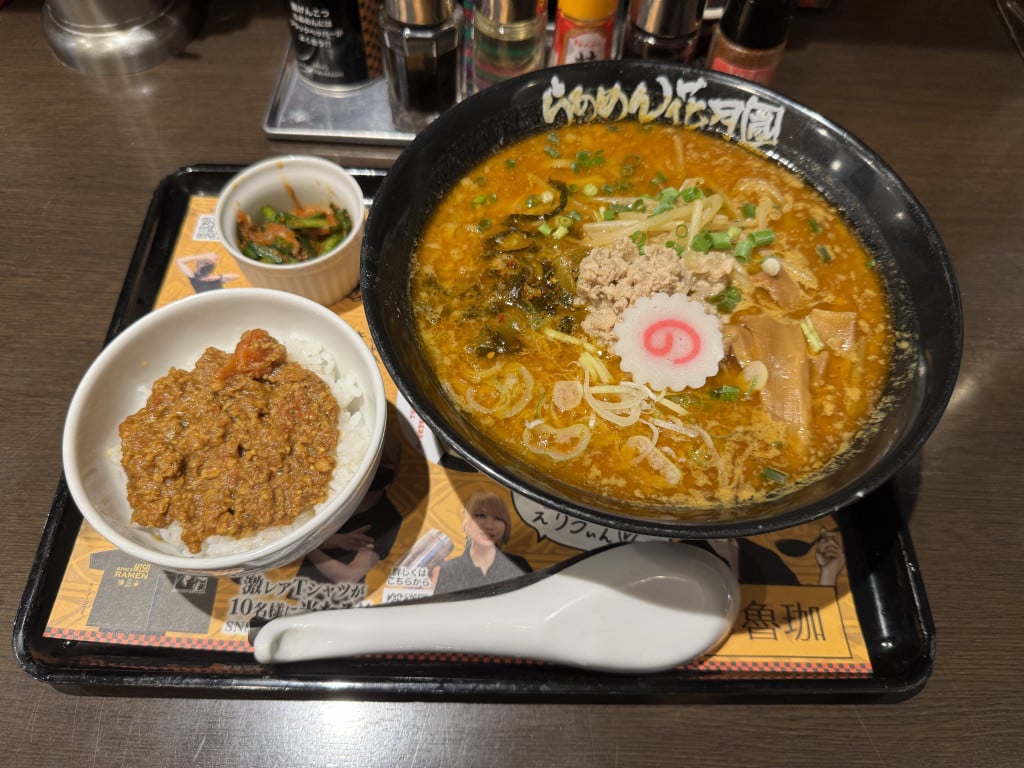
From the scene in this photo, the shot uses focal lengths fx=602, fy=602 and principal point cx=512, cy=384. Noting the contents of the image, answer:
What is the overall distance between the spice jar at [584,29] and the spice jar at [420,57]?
1.31ft

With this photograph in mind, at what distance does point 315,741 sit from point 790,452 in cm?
140

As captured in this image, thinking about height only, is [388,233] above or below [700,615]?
above

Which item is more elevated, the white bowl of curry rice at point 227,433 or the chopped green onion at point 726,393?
the chopped green onion at point 726,393

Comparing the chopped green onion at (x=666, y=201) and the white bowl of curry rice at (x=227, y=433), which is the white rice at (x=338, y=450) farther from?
the chopped green onion at (x=666, y=201)

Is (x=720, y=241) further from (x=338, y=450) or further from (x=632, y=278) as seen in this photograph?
(x=338, y=450)

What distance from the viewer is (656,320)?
66.1 inches

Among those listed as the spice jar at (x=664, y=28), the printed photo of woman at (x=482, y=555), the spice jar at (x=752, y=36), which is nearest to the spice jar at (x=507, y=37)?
the spice jar at (x=664, y=28)

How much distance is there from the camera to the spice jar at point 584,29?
7.29 feet

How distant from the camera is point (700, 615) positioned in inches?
57.5

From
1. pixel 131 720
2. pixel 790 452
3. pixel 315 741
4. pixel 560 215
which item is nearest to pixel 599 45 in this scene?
pixel 560 215

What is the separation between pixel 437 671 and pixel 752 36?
2.42 m

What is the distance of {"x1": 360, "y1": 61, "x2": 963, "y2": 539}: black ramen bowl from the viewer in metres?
1.28

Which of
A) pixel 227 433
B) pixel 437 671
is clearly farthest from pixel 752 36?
pixel 437 671

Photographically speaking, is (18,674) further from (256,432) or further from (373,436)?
(373,436)
